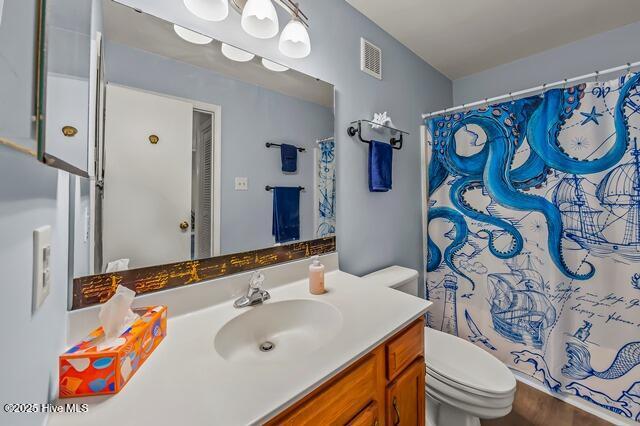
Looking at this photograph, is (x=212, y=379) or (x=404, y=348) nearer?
(x=212, y=379)

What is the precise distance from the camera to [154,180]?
0.89 m

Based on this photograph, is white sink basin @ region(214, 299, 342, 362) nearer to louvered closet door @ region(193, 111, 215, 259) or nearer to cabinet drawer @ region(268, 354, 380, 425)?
cabinet drawer @ region(268, 354, 380, 425)

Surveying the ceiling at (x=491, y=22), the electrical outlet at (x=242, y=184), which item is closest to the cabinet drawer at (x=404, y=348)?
the electrical outlet at (x=242, y=184)

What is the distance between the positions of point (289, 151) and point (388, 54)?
1.12 metres

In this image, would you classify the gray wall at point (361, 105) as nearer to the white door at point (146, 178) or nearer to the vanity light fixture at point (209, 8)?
the vanity light fixture at point (209, 8)

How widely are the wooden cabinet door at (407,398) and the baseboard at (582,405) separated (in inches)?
46.1

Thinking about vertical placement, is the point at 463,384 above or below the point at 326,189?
below

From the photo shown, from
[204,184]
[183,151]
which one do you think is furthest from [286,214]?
[183,151]

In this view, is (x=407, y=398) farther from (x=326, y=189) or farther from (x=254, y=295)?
(x=326, y=189)

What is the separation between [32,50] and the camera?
12.2 inches

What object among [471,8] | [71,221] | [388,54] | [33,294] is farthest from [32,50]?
[471,8]

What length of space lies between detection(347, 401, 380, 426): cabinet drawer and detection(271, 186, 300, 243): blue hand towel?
71cm

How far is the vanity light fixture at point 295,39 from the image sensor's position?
1.14 metres

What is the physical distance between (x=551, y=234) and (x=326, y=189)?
4.41 ft
